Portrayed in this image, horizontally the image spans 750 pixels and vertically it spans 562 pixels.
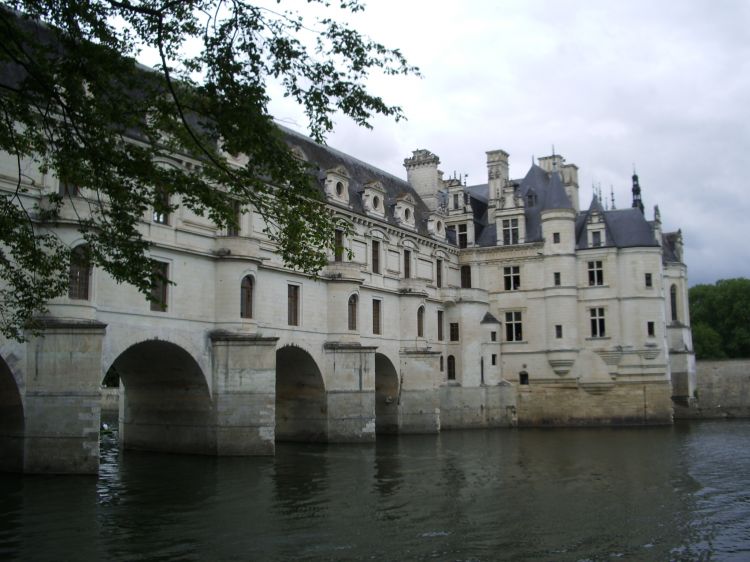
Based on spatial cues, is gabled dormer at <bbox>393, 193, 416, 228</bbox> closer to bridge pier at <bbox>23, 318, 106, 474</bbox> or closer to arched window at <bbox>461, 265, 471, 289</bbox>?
arched window at <bbox>461, 265, 471, 289</bbox>

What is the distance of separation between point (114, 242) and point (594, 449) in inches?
1034

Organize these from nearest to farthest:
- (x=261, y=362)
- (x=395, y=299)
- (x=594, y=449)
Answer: (x=261, y=362), (x=594, y=449), (x=395, y=299)

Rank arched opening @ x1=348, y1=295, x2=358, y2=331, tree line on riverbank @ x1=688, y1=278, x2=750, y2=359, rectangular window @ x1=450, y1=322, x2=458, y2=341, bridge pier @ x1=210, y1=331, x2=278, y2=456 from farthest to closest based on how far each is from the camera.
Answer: tree line on riverbank @ x1=688, y1=278, x2=750, y2=359
rectangular window @ x1=450, y1=322, x2=458, y2=341
arched opening @ x1=348, y1=295, x2=358, y2=331
bridge pier @ x1=210, y1=331, x2=278, y2=456

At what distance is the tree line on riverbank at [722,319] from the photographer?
3088 inches

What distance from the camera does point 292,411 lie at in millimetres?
37438

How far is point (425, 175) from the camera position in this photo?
5300 cm

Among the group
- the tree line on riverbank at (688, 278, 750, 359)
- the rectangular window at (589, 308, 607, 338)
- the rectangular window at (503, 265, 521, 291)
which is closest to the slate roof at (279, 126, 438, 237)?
the rectangular window at (503, 265, 521, 291)

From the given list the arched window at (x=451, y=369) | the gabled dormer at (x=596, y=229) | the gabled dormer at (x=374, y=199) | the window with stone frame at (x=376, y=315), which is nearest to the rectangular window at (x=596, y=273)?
the gabled dormer at (x=596, y=229)

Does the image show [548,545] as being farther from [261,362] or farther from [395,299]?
[395,299]

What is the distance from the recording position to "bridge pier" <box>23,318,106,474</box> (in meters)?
22.9

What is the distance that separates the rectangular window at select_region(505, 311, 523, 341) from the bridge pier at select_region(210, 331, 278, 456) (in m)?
24.6

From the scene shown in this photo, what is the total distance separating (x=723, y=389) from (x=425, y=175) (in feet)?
86.0

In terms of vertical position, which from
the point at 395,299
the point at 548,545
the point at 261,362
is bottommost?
the point at 548,545

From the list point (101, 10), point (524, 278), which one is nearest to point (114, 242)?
point (101, 10)
